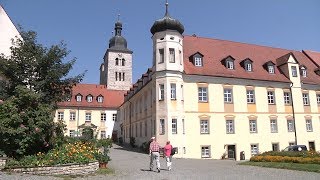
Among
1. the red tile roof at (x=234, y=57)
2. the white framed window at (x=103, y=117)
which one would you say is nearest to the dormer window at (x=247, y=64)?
the red tile roof at (x=234, y=57)

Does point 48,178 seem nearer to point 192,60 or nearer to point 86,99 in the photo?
point 192,60

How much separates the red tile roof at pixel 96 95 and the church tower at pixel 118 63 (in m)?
9.31

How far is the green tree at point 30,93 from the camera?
15.8 metres

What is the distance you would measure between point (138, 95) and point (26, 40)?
24439mm

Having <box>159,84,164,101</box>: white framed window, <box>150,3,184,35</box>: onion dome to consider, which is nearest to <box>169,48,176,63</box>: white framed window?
<box>150,3,184,35</box>: onion dome

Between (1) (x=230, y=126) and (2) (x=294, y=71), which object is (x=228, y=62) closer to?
(1) (x=230, y=126)

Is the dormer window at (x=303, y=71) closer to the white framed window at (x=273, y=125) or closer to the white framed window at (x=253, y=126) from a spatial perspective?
the white framed window at (x=273, y=125)

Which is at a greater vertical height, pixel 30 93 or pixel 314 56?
pixel 314 56

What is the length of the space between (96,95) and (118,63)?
1734cm

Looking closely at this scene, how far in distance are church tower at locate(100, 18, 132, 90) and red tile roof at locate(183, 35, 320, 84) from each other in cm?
4063

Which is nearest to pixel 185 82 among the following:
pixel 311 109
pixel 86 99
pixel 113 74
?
pixel 311 109

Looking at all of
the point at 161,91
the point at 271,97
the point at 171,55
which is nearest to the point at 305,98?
the point at 271,97

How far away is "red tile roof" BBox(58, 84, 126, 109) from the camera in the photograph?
194 ft

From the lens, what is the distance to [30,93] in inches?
635
